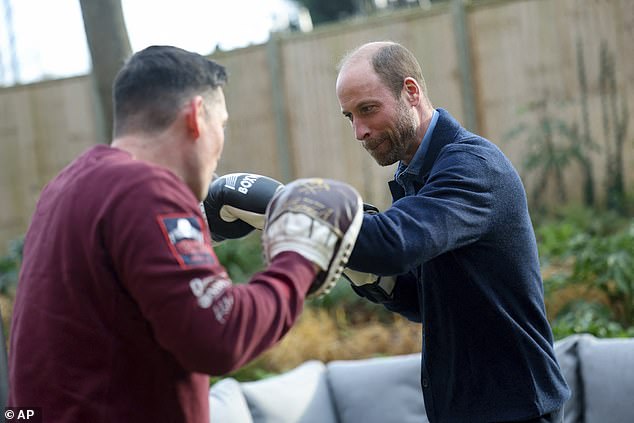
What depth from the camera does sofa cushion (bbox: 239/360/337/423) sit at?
4203 millimetres

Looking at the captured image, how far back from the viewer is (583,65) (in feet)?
23.1

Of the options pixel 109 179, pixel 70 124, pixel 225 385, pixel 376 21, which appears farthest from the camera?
pixel 70 124

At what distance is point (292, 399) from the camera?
169 inches

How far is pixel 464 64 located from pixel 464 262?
520 cm

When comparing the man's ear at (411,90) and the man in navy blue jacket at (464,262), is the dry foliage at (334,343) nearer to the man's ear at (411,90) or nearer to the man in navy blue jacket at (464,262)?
the man in navy blue jacket at (464,262)

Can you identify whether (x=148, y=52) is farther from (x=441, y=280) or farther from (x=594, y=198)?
(x=594, y=198)

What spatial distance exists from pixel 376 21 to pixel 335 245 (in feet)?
19.7

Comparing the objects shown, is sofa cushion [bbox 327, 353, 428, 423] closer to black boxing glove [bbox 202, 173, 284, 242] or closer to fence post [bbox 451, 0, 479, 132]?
black boxing glove [bbox 202, 173, 284, 242]

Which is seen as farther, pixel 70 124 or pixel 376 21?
pixel 70 124

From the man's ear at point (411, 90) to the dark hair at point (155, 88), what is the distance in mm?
931

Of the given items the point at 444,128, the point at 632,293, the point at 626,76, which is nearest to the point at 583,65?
the point at 626,76

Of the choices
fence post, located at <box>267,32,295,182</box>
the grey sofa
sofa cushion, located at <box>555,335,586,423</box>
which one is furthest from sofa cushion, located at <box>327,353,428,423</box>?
fence post, located at <box>267,32,295,182</box>


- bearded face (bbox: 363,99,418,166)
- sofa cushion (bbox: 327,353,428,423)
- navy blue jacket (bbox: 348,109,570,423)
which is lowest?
sofa cushion (bbox: 327,353,428,423)

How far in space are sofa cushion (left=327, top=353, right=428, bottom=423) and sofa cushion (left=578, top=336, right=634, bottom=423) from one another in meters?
0.81
